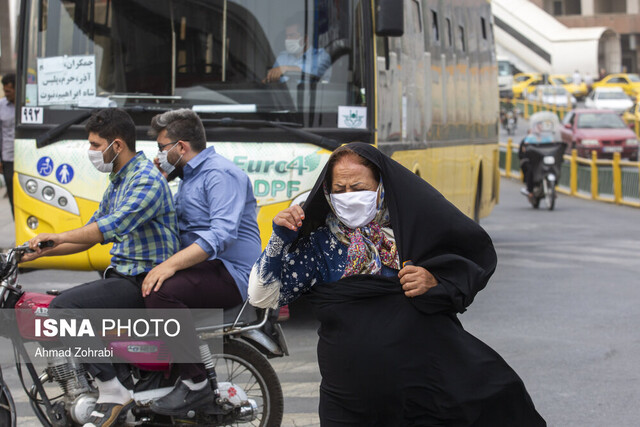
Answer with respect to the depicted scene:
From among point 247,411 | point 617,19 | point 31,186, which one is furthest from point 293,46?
point 617,19

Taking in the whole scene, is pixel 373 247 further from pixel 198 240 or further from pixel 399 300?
pixel 198 240

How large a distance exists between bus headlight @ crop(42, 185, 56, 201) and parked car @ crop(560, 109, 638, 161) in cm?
2493

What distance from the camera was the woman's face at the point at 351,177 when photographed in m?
3.65

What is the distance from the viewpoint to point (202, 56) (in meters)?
8.66

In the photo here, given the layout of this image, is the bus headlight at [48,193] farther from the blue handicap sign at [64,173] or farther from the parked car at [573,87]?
the parked car at [573,87]

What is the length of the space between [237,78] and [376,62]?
3.50ft

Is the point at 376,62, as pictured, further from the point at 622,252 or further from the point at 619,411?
the point at 622,252

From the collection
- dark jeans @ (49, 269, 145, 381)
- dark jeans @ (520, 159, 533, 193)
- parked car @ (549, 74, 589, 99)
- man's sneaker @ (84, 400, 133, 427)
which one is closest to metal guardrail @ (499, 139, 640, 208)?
dark jeans @ (520, 159, 533, 193)

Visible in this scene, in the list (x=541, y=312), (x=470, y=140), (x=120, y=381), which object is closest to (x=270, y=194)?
(x=541, y=312)

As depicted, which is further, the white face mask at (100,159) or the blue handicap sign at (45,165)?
the blue handicap sign at (45,165)

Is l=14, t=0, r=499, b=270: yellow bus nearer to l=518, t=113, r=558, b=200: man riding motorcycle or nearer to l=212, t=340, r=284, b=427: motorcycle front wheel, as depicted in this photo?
l=212, t=340, r=284, b=427: motorcycle front wheel

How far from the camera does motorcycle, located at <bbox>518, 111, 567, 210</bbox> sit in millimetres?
21188

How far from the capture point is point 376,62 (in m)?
8.52

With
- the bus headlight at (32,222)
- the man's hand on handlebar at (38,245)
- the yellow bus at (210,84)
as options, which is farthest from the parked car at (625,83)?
the man's hand on handlebar at (38,245)
